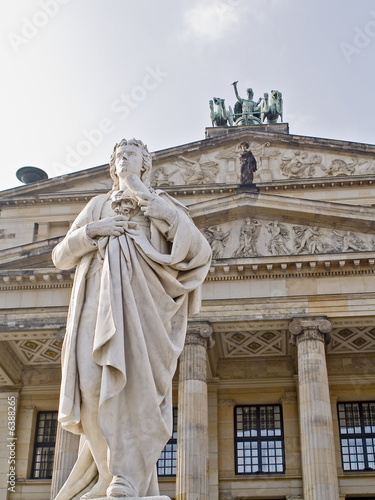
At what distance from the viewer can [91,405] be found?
446cm

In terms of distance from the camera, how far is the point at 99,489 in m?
4.39

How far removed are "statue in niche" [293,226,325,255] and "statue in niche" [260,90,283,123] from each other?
1486 centimetres

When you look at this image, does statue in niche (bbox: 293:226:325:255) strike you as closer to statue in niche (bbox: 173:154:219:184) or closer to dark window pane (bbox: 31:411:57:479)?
statue in niche (bbox: 173:154:219:184)

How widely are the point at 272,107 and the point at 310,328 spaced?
62.2ft

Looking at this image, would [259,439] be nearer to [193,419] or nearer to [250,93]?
[193,419]

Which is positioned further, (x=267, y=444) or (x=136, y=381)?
(x=267, y=444)

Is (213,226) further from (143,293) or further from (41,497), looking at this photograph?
(143,293)

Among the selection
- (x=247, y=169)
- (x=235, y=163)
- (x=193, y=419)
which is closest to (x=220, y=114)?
(x=235, y=163)

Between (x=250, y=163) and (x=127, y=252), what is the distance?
28.7 metres

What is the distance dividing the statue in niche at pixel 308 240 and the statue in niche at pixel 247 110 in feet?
47.8

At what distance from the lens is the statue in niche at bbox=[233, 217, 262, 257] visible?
29.5 metres

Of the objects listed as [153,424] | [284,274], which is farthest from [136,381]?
[284,274]

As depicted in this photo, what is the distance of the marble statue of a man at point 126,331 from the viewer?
14.4 feet

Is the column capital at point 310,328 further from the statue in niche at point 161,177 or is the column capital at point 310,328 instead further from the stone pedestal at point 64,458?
the statue in niche at point 161,177
